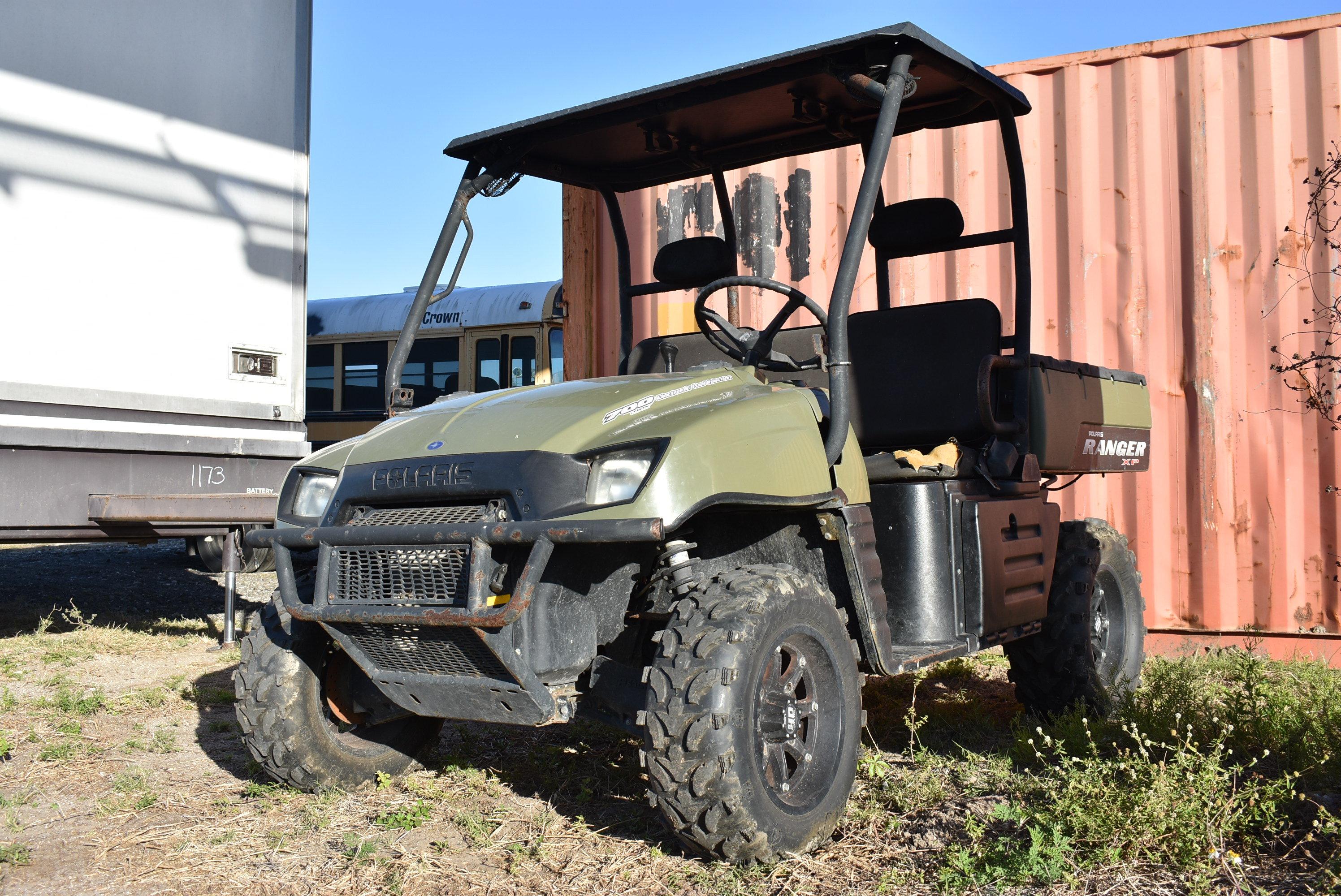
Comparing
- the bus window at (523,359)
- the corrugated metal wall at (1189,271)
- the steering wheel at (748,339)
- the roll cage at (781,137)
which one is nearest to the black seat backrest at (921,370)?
the roll cage at (781,137)

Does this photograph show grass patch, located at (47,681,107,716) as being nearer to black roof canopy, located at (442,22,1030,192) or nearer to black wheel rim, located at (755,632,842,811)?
black roof canopy, located at (442,22,1030,192)

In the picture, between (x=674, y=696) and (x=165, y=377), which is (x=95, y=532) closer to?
(x=165, y=377)

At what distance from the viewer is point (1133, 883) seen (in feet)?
8.59

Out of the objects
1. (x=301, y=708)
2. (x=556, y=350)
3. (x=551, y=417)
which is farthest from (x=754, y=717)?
(x=556, y=350)

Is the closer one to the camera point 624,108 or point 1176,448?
point 624,108

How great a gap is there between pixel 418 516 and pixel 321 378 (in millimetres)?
12164

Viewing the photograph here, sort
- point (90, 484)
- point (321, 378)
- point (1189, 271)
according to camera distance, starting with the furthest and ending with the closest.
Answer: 1. point (321, 378)
2. point (1189, 271)
3. point (90, 484)

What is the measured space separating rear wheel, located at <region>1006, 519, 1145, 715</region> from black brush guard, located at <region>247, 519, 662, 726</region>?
7.29 ft

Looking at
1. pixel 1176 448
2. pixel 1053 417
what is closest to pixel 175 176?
pixel 1053 417

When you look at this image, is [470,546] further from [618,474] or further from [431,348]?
[431,348]

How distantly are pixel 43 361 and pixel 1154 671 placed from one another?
5.11 m

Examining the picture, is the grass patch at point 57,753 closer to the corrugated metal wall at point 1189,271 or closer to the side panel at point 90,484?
the side panel at point 90,484

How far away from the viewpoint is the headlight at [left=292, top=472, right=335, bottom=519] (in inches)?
127

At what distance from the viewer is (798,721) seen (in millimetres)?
2877
